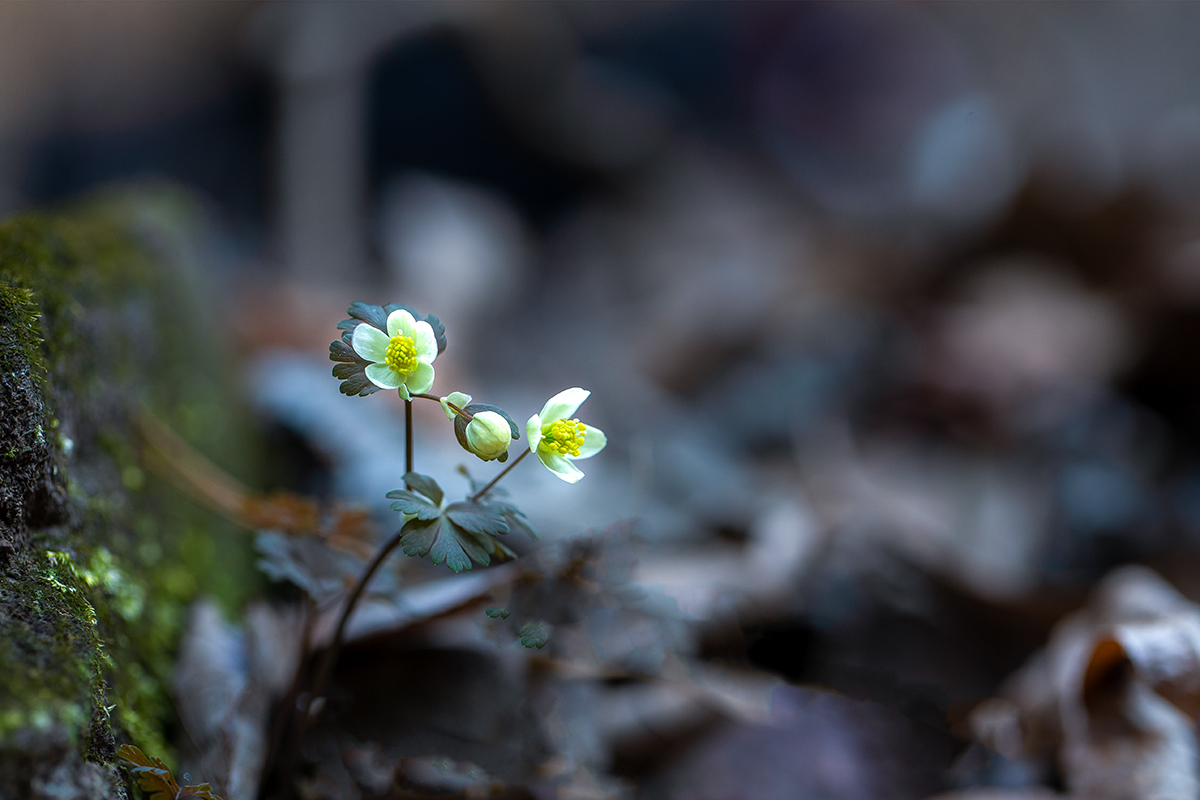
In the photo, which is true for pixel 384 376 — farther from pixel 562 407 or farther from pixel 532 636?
pixel 532 636

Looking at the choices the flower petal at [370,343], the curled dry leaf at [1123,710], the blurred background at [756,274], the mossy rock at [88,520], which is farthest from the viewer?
the blurred background at [756,274]

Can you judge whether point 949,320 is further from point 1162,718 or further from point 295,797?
point 295,797

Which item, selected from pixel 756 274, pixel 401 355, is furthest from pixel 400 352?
pixel 756 274

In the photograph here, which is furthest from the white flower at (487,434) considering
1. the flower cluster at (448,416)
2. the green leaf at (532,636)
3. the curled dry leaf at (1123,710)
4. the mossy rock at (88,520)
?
the curled dry leaf at (1123,710)

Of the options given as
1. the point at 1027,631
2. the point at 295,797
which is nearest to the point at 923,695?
the point at 1027,631

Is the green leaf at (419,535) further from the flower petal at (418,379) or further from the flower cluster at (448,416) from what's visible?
the flower petal at (418,379)

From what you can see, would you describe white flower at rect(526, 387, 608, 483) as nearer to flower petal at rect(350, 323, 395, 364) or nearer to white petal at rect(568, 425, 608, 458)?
white petal at rect(568, 425, 608, 458)
